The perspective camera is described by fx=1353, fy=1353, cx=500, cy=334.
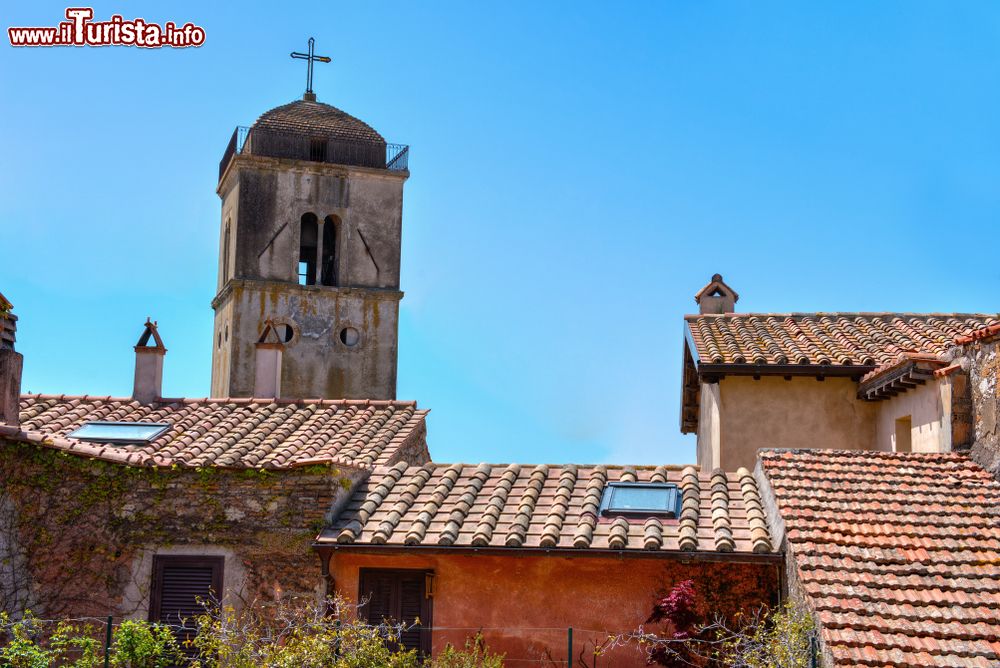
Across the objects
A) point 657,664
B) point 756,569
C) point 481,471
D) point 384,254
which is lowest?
point 657,664

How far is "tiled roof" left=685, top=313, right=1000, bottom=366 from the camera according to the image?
67.3 feet

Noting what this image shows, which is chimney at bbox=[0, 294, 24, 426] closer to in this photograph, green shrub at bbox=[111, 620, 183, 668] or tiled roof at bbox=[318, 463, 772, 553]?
green shrub at bbox=[111, 620, 183, 668]

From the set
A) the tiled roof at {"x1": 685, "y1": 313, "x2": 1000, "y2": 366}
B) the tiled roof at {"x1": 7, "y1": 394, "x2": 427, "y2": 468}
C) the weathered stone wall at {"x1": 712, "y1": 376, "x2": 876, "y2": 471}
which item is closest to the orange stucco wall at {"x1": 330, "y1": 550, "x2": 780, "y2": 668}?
the tiled roof at {"x1": 7, "y1": 394, "x2": 427, "y2": 468}

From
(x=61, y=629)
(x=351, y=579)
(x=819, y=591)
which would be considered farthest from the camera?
(x=351, y=579)

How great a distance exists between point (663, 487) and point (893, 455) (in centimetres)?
283

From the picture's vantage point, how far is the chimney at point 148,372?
2111 cm

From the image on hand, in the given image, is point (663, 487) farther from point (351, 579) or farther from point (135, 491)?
point (135, 491)

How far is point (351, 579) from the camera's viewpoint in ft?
51.9

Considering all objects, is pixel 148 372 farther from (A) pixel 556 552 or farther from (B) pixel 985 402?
(B) pixel 985 402

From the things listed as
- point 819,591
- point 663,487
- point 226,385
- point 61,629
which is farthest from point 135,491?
point 226,385

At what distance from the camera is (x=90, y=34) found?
64.5 feet

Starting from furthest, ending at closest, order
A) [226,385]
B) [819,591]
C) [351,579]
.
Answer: [226,385] → [351,579] → [819,591]

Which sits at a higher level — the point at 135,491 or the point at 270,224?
the point at 270,224

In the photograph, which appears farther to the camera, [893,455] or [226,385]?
[226,385]
